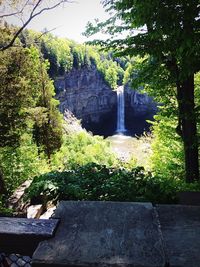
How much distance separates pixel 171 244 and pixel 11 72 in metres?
13.4

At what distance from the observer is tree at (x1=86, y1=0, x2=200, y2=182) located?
4.94m

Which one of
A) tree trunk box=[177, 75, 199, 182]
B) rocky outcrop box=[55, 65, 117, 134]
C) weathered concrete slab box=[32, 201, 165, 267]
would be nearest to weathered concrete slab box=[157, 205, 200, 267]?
weathered concrete slab box=[32, 201, 165, 267]

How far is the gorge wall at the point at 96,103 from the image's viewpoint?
6157 cm

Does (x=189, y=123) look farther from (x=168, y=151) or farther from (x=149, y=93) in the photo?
(x=168, y=151)

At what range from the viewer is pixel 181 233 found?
6.14 ft

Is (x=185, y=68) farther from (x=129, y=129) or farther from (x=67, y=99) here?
(x=67, y=99)

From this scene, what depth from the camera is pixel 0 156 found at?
1416 cm

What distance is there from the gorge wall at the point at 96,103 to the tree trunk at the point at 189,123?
161 feet

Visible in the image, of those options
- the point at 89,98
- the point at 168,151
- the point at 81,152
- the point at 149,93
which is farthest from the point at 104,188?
the point at 89,98

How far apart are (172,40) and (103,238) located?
475cm

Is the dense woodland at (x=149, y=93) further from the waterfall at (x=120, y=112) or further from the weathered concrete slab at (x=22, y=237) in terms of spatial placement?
the waterfall at (x=120, y=112)

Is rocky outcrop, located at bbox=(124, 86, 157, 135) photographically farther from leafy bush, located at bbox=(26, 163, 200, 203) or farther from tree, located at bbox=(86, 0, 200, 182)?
leafy bush, located at bbox=(26, 163, 200, 203)

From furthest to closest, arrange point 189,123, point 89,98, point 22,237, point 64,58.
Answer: point 89,98 < point 64,58 < point 189,123 < point 22,237

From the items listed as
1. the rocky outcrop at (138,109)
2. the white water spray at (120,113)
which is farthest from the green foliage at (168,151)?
the rocky outcrop at (138,109)
